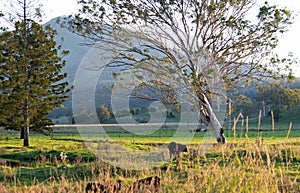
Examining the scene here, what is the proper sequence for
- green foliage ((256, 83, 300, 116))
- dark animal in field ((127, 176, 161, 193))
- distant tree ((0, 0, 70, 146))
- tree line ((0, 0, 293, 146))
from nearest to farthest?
dark animal in field ((127, 176, 161, 193))
tree line ((0, 0, 293, 146))
distant tree ((0, 0, 70, 146))
green foliage ((256, 83, 300, 116))

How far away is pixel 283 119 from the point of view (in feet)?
279

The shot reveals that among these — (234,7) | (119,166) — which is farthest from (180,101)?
(119,166)

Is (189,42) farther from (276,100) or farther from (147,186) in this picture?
(276,100)

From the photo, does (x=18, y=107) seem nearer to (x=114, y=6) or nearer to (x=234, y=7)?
(x=114, y=6)

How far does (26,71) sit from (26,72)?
7 centimetres

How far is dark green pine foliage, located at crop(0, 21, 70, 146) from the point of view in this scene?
3122 cm

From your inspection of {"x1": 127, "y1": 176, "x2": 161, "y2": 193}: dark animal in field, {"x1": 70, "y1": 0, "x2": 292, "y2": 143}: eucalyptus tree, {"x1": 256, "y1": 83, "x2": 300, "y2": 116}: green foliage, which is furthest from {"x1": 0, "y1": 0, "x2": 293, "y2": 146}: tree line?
{"x1": 256, "y1": 83, "x2": 300, "y2": 116}: green foliage

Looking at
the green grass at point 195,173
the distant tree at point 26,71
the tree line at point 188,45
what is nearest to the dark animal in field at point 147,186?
the green grass at point 195,173

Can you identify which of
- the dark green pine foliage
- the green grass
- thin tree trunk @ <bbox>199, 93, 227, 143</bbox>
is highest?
the dark green pine foliage

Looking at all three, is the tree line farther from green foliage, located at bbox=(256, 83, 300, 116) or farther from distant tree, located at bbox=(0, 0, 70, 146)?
green foliage, located at bbox=(256, 83, 300, 116)

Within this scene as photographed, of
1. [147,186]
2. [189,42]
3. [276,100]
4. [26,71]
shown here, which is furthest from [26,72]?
[276,100]

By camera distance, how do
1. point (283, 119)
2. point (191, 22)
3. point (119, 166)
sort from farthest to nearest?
point (283, 119) → point (191, 22) → point (119, 166)

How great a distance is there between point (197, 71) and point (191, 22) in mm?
2467

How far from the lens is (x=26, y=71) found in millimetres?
31797
